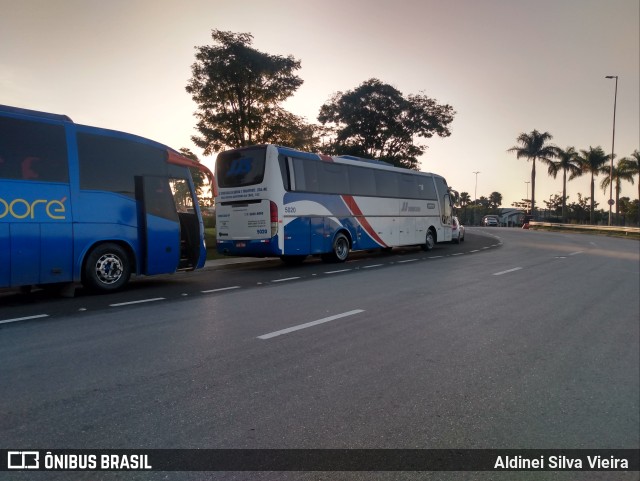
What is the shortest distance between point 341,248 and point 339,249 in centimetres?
14

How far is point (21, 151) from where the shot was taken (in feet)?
26.3

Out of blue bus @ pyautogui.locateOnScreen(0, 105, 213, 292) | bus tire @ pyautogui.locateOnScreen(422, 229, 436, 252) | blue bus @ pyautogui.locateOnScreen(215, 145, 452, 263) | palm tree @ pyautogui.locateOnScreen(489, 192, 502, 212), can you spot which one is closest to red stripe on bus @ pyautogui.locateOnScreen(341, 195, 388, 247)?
blue bus @ pyautogui.locateOnScreen(215, 145, 452, 263)

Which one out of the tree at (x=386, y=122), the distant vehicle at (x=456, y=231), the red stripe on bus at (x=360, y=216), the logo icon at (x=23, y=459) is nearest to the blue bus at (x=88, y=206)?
the logo icon at (x=23, y=459)

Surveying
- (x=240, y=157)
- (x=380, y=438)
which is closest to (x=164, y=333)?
(x=380, y=438)

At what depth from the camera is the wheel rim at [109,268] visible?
9180 millimetres

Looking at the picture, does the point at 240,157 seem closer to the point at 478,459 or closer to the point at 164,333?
the point at 164,333

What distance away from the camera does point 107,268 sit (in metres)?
9.30

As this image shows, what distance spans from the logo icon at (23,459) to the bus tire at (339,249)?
13.3 meters

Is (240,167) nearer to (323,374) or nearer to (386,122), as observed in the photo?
→ (323,374)

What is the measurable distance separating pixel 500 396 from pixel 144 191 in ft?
27.0

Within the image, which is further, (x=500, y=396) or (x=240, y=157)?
(x=240, y=157)

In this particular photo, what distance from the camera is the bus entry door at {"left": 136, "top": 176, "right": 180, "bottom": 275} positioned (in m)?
9.88

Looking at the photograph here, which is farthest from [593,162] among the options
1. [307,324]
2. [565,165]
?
[307,324]

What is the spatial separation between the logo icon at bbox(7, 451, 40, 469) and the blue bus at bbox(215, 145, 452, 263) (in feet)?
36.2
